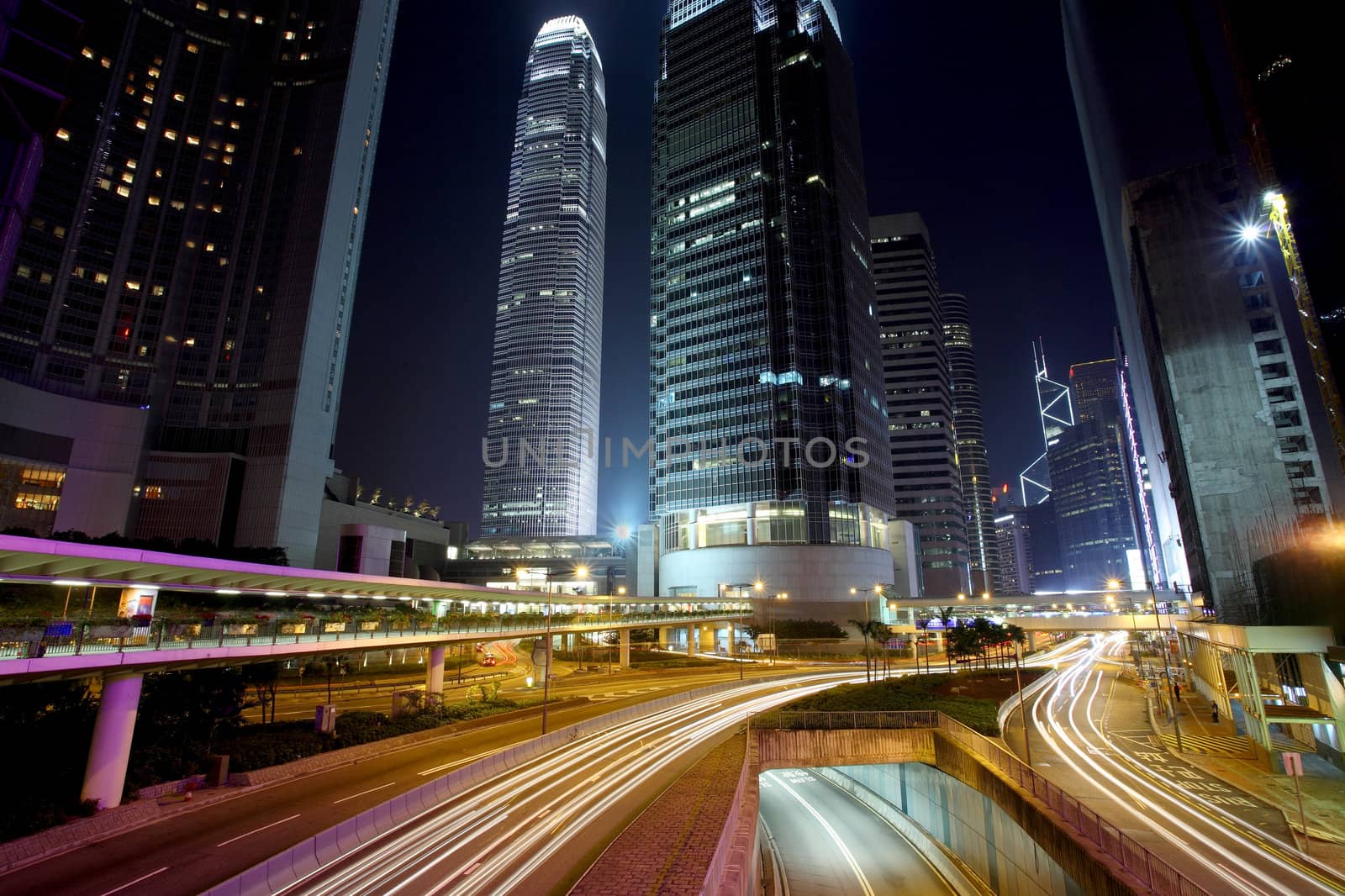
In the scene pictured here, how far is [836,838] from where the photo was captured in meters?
32.8

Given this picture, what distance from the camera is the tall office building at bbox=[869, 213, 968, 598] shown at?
16738cm

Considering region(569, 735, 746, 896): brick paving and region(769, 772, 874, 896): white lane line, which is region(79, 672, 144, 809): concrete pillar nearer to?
region(569, 735, 746, 896): brick paving

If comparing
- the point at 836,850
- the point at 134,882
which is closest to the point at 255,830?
the point at 134,882

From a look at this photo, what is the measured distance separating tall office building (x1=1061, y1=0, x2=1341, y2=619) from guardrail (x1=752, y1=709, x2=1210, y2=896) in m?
47.4

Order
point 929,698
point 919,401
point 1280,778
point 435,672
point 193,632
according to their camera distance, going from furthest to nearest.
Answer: point 919,401 → point 435,672 → point 929,698 → point 1280,778 → point 193,632

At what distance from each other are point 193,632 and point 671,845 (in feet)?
64.8

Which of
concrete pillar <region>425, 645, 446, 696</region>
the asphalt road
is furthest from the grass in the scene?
concrete pillar <region>425, 645, 446, 696</region>

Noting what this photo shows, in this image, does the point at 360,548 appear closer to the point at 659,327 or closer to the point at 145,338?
the point at 145,338

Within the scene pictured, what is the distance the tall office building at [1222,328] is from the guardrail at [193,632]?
71.3m

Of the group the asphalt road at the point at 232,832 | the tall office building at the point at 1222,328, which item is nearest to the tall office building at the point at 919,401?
the tall office building at the point at 1222,328

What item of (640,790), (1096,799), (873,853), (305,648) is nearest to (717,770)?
(640,790)

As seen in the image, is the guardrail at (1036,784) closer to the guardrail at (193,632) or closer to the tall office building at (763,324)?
the guardrail at (193,632)

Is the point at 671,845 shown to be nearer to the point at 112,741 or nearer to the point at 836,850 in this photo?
the point at 836,850

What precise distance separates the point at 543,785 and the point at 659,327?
113361 millimetres
